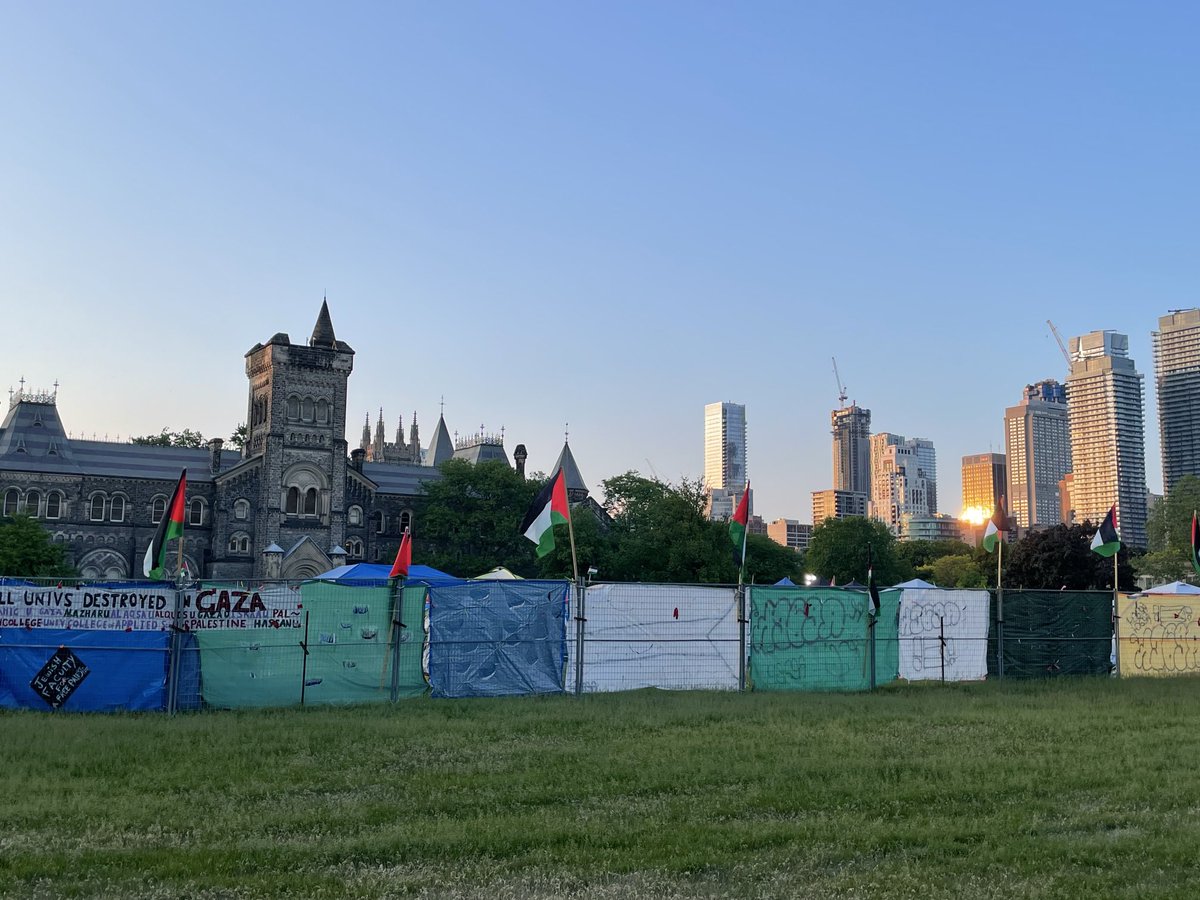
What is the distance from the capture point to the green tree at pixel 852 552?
102250mm

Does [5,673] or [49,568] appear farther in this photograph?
[49,568]

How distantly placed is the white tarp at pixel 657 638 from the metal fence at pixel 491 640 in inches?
1.1

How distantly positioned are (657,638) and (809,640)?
3460 mm

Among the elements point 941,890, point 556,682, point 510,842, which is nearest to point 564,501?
point 556,682

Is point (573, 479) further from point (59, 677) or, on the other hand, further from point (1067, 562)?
point (59, 677)

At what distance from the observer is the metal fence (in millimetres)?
18656

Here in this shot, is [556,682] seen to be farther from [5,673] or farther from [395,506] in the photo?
[395,506]

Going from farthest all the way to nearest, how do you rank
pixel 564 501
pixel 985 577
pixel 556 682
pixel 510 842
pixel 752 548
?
pixel 985 577
pixel 752 548
pixel 564 501
pixel 556 682
pixel 510 842

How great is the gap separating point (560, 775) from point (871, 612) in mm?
13820

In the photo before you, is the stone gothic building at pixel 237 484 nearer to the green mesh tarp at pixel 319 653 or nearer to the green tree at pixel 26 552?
the green tree at pixel 26 552

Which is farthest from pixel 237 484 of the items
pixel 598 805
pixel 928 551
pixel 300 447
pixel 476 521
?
pixel 928 551

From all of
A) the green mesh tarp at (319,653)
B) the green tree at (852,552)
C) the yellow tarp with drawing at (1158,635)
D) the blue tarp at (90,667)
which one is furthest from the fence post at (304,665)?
the green tree at (852,552)

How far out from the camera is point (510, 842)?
8953 millimetres

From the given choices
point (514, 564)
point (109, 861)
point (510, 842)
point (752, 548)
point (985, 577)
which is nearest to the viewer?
point (109, 861)
